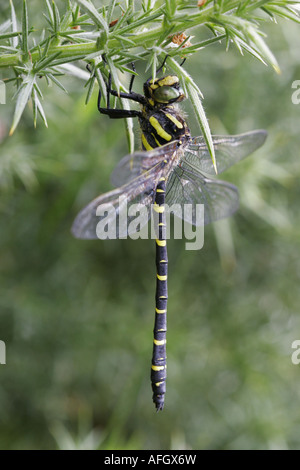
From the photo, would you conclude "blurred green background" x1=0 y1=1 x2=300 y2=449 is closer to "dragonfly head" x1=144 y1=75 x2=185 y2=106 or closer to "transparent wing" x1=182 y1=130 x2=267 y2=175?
"transparent wing" x1=182 y1=130 x2=267 y2=175

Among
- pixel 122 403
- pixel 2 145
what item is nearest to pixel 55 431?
pixel 122 403

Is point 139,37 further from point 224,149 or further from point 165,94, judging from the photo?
point 224,149

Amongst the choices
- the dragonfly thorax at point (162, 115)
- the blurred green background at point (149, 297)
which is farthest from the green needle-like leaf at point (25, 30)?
the blurred green background at point (149, 297)

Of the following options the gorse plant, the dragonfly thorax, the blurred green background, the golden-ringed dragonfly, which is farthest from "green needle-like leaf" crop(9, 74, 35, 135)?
the blurred green background

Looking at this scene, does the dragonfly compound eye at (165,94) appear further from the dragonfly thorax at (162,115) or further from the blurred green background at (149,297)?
the blurred green background at (149,297)
